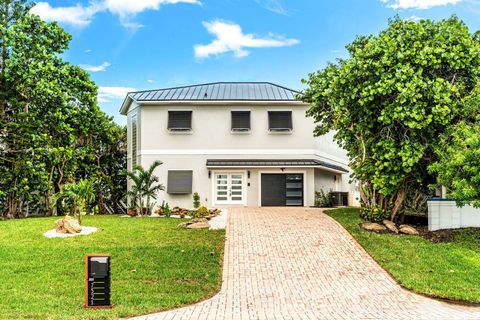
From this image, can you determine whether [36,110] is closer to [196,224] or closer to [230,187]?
[230,187]

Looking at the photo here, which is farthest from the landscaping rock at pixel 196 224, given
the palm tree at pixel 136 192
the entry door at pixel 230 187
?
the entry door at pixel 230 187

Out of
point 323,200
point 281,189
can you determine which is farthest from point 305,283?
point 323,200

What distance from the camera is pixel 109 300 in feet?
30.1

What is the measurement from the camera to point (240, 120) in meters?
26.1

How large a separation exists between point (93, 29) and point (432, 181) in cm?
1576

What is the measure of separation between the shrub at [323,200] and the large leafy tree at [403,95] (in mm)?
7456

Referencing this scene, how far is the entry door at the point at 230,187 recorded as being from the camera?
84.7 feet

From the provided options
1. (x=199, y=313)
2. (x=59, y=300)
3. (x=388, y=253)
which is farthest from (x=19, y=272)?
(x=388, y=253)

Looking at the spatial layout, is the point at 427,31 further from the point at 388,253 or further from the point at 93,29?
the point at 93,29

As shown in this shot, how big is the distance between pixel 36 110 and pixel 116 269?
15928mm

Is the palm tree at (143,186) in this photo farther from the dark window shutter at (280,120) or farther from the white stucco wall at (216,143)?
the dark window shutter at (280,120)

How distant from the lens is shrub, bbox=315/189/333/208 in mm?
25859

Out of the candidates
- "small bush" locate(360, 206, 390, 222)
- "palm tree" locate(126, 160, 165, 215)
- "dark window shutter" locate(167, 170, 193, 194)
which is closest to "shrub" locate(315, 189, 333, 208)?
"dark window shutter" locate(167, 170, 193, 194)

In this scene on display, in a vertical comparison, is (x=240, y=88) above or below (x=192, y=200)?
above
